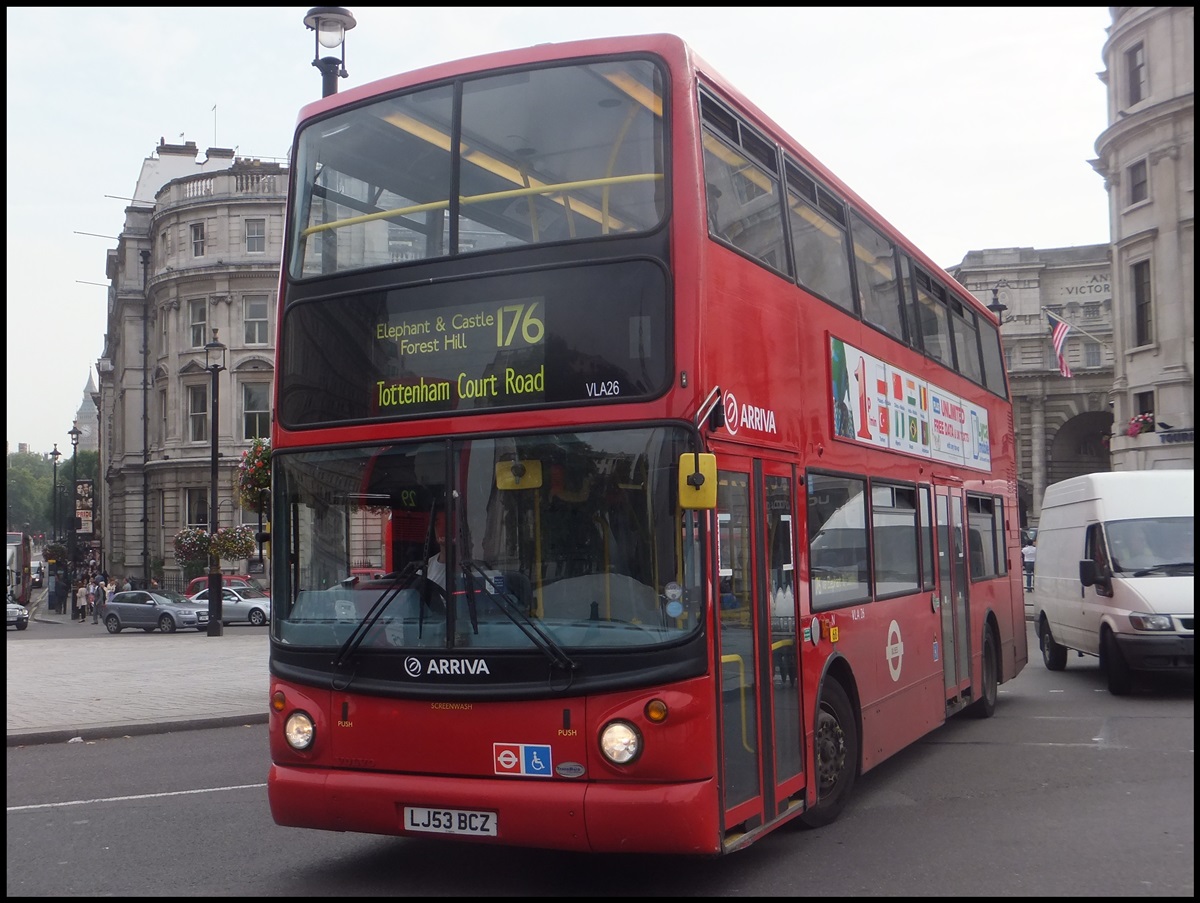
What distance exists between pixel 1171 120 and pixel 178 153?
156 feet

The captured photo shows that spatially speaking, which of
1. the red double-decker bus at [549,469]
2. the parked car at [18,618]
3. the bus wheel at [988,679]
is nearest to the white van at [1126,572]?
the bus wheel at [988,679]

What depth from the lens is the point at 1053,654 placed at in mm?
18297

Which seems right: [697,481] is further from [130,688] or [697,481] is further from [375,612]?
[130,688]

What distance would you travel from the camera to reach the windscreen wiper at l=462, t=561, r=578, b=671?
606 cm

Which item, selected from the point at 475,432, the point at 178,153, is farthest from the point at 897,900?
the point at 178,153

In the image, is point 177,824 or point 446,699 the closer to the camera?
point 446,699

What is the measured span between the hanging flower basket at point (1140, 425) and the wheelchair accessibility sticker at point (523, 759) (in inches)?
1482

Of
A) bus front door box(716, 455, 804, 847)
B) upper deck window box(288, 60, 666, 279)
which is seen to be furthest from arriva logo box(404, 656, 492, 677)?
upper deck window box(288, 60, 666, 279)

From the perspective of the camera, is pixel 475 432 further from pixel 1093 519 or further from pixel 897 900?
pixel 1093 519

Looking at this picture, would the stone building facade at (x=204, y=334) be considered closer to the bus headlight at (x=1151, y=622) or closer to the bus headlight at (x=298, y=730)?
the bus headlight at (x=1151, y=622)

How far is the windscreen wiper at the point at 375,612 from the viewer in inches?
254

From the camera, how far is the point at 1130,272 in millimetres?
42469

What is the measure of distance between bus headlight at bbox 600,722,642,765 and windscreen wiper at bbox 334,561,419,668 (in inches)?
49.1

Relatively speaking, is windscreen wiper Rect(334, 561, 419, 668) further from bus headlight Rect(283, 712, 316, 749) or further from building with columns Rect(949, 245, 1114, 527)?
A: building with columns Rect(949, 245, 1114, 527)
